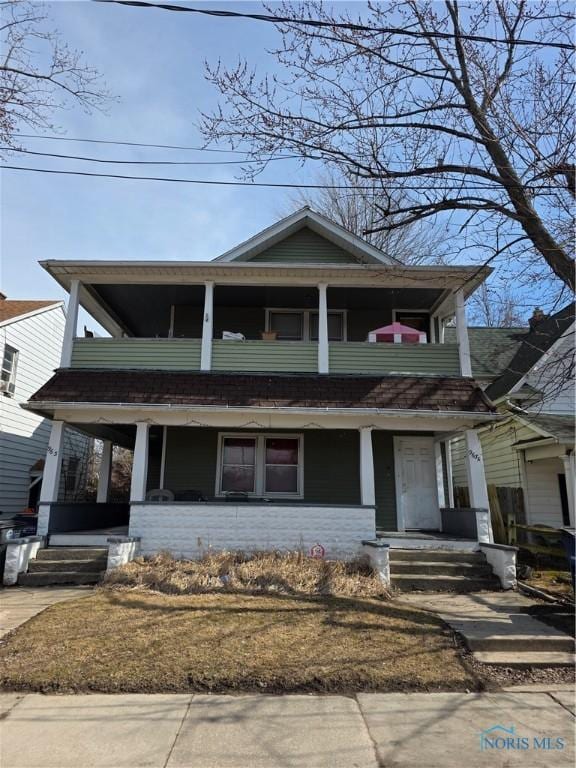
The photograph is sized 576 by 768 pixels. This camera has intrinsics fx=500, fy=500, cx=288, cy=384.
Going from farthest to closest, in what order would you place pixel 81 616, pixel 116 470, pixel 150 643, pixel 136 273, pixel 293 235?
pixel 116 470 < pixel 293 235 < pixel 136 273 < pixel 81 616 < pixel 150 643

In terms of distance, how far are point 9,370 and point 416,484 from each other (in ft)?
40.6

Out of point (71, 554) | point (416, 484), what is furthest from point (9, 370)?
point (416, 484)

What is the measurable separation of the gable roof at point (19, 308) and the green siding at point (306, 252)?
8.54 meters

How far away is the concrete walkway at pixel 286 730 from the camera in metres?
3.52

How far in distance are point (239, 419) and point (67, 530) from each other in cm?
429

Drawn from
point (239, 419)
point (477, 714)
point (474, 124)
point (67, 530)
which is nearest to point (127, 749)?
point (477, 714)

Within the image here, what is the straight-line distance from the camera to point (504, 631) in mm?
6051

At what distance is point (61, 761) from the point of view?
11.4 ft

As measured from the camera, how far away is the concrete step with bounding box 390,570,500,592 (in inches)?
334

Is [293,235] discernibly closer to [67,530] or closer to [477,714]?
[67,530]

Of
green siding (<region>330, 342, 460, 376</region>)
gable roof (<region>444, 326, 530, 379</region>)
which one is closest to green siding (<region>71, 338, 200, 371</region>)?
green siding (<region>330, 342, 460, 376</region>)

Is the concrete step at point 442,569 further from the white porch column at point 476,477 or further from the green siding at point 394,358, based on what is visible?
the green siding at point 394,358

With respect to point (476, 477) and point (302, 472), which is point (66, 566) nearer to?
point (302, 472)

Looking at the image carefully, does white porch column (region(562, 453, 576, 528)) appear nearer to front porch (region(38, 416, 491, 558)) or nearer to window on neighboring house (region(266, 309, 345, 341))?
front porch (region(38, 416, 491, 558))
